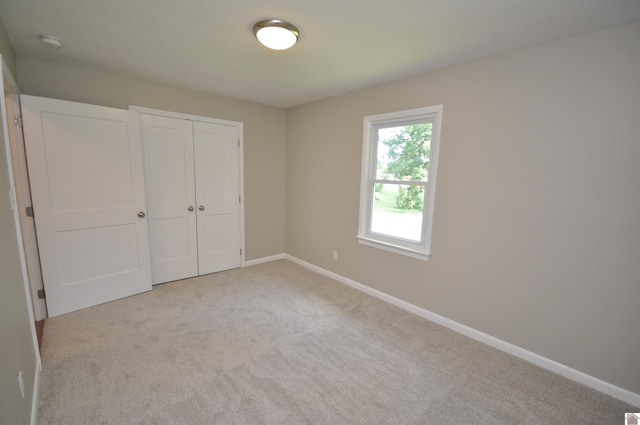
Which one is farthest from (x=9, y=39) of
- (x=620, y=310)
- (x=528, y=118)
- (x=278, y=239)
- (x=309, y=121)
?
(x=620, y=310)

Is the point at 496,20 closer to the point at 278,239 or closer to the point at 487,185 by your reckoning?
the point at 487,185

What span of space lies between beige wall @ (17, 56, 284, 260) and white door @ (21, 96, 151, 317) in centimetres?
27

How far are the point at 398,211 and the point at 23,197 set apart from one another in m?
3.56

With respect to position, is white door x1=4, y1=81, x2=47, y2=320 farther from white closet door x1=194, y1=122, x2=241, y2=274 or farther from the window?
the window

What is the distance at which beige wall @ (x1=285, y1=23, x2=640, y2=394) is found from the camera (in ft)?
5.71

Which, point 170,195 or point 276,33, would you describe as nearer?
point 276,33

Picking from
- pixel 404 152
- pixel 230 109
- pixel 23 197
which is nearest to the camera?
pixel 23 197

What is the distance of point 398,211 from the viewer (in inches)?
119

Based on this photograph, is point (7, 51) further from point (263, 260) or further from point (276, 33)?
point (263, 260)

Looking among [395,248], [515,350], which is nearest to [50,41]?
[395,248]

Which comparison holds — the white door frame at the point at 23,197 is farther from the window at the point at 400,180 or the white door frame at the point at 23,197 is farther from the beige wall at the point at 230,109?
the window at the point at 400,180

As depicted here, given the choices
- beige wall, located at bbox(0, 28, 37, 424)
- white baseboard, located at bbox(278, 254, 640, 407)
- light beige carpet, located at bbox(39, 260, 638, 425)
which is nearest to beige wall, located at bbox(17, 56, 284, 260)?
beige wall, located at bbox(0, 28, 37, 424)

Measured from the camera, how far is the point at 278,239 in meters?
4.51

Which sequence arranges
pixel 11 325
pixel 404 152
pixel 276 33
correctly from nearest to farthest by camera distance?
1. pixel 11 325
2. pixel 276 33
3. pixel 404 152
